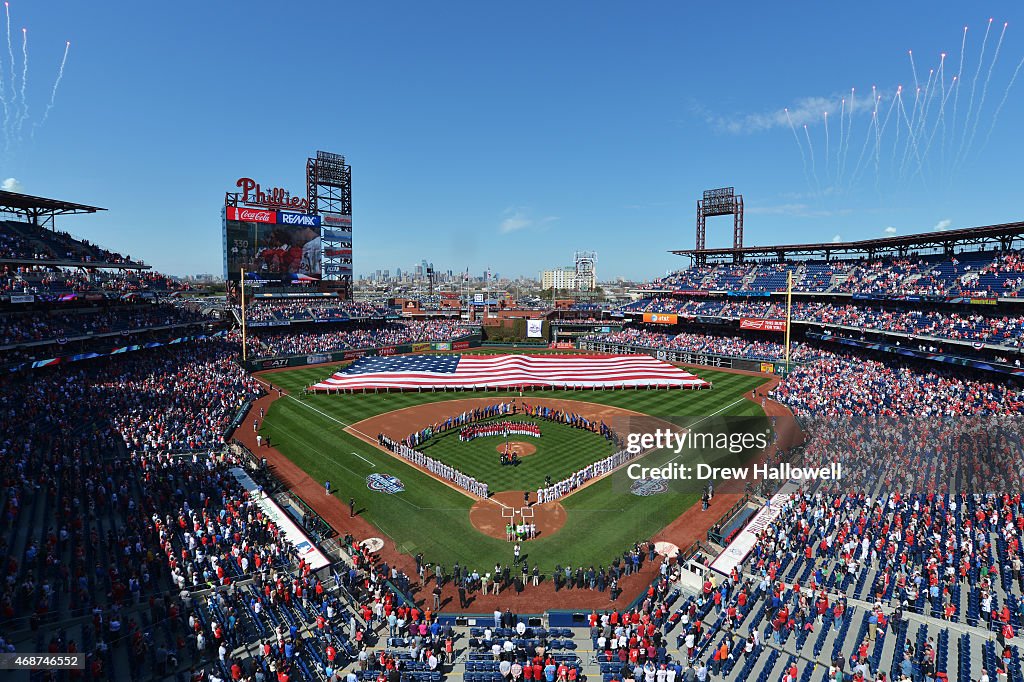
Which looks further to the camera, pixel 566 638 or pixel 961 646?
pixel 566 638

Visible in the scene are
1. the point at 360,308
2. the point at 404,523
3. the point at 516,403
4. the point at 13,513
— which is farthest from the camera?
the point at 360,308

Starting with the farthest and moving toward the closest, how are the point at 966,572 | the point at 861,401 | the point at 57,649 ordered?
the point at 861,401, the point at 966,572, the point at 57,649

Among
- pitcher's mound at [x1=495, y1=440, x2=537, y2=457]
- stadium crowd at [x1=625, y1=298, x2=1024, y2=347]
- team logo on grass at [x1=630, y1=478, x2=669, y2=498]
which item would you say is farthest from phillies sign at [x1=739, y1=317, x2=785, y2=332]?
team logo on grass at [x1=630, y1=478, x2=669, y2=498]

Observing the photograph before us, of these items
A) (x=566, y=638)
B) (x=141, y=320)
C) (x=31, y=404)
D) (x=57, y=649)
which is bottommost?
(x=566, y=638)

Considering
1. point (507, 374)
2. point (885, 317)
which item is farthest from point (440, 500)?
point (885, 317)

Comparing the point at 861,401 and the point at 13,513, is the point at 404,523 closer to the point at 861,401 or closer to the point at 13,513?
the point at 13,513

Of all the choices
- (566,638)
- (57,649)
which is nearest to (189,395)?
(57,649)

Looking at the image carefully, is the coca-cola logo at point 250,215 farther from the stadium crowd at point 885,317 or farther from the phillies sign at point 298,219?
the stadium crowd at point 885,317
